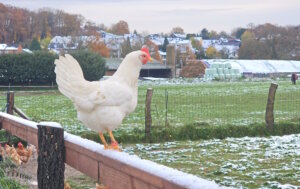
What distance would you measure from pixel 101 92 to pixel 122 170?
3.31 ft

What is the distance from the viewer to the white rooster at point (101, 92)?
3.53 metres

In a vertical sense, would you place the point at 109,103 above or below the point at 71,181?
above

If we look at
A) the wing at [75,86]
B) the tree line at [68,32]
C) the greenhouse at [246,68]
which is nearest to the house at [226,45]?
the tree line at [68,32]

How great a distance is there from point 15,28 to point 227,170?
10048 cm

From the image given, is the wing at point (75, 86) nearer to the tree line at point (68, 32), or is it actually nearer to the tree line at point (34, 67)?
the tree line at point (34, 67)

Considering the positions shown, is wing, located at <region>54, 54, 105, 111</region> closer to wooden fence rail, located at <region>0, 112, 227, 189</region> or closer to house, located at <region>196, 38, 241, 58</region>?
wooden fence rail, located at <region>0, 112, 227, 189</region>

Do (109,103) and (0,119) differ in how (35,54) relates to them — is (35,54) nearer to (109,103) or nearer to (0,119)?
(0,119)

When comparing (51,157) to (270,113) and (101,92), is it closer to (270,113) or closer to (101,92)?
(101,92)

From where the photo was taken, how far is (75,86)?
11.8ft

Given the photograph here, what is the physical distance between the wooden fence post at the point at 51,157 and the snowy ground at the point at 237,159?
4.14m

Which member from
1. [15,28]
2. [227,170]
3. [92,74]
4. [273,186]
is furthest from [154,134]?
[15,28]

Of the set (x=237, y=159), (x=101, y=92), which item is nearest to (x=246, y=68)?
(x=237, y=159)

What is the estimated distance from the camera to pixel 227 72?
229ft

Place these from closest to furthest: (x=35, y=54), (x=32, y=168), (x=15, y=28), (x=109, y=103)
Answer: (x=109, y=103) → (x=32, y=168) → (x=35, y=54) → (x=15, y=28)
